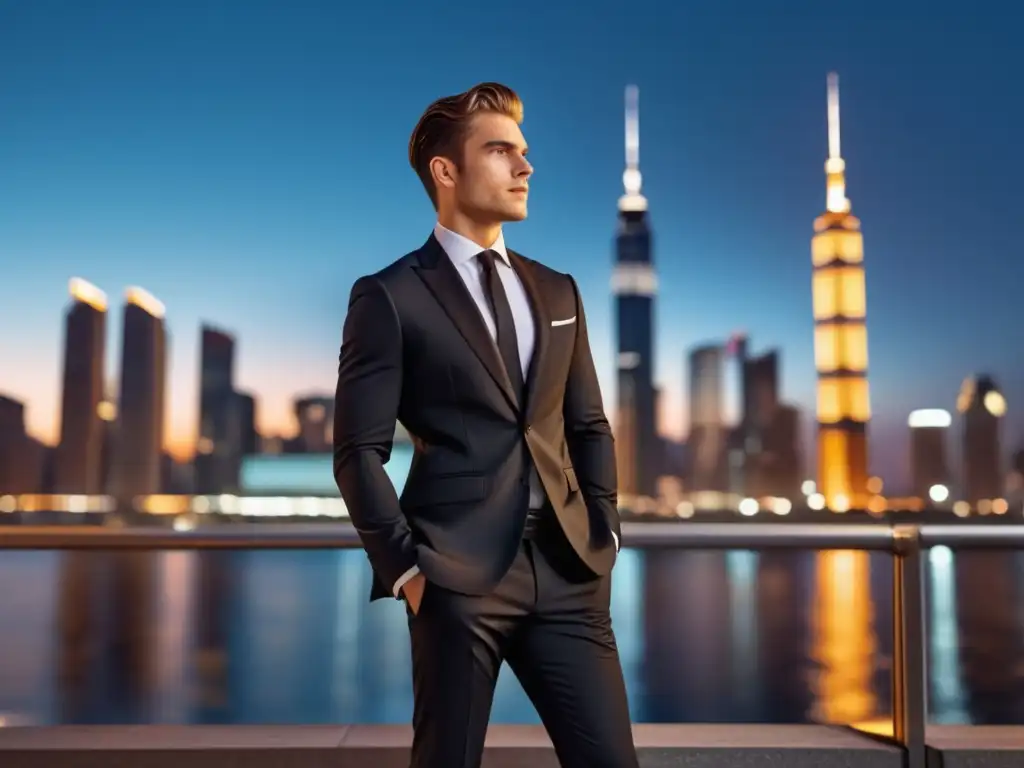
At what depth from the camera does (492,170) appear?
65.6 inches

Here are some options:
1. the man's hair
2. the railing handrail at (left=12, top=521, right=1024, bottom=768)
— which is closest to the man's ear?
the man's hair

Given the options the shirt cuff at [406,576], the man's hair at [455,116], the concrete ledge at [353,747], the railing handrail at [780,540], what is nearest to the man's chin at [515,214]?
the man's hair at [455,116]

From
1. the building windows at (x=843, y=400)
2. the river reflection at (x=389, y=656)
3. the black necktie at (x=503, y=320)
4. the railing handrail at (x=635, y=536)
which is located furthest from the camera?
the building windows at (x=843, y=400)

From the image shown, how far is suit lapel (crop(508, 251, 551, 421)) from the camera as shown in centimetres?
160

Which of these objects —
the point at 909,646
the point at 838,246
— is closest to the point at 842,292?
the point at 838,246

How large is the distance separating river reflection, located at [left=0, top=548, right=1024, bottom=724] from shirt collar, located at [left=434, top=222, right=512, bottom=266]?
959 mm

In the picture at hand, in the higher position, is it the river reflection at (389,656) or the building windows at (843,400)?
the building windows at (843,400)

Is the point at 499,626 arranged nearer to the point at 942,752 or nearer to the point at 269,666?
the point at 942,752

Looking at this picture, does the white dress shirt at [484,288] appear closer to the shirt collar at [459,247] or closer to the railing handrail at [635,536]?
the shirt collar at [459,247]

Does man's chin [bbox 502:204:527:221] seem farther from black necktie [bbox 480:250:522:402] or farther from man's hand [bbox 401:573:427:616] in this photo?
man's hand [bbox 401:573:427:616]

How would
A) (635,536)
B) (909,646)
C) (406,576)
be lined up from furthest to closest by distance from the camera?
(909,646) < (635,536) < (406,576)

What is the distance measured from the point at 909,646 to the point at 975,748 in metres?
0.26

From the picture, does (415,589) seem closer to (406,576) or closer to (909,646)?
(406,576)

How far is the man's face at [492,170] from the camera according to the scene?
1669 mm
